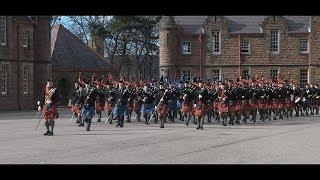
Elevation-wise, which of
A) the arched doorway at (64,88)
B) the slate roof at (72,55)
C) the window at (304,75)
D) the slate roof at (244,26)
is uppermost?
the slate roof at (244,26)

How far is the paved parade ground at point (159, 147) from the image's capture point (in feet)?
36.0

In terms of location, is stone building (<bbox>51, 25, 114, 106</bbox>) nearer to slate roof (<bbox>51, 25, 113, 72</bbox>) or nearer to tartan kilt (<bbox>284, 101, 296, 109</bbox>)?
slate roof (<bbox>51, 25, 113, 72</bbox>)

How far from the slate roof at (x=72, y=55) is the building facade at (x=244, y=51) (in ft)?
20.1

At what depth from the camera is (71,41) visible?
165 feet

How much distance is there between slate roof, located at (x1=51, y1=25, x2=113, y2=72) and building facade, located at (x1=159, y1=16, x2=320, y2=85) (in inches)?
241

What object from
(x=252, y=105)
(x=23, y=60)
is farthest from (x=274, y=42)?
(x=252, y=105)

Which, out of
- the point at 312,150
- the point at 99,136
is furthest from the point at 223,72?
the point at 312,150

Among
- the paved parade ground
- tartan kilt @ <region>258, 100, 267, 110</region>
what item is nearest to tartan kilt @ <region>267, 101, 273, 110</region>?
tartan kilt @ <region>258, 100, 267, 110</region>

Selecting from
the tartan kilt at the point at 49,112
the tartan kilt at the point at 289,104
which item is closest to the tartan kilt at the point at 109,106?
the tartan kilt at the point at 49,112

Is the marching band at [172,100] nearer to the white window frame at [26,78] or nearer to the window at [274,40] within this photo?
the white window frame at [26,78]

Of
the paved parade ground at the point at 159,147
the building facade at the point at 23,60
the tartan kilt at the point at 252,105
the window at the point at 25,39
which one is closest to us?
the paved parade ground at the point at 159,147

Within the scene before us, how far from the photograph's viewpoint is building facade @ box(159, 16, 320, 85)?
50.0 metres
